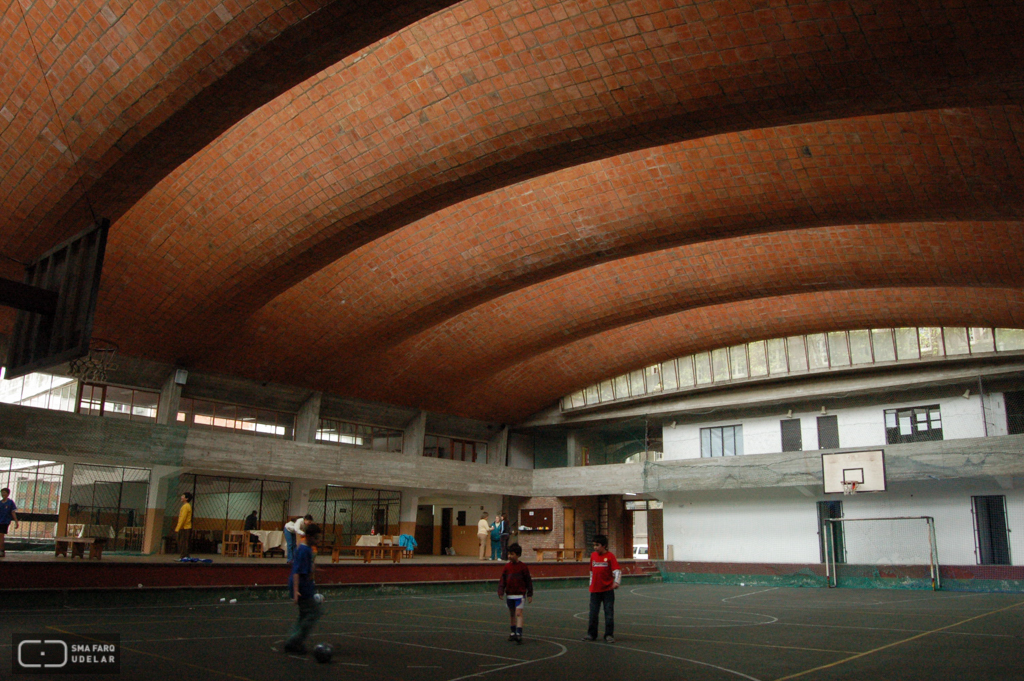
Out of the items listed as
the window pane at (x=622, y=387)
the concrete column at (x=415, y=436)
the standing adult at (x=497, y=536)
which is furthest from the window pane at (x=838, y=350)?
the concrete column at (x=415, y=436)

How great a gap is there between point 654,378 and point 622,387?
151 centimetres

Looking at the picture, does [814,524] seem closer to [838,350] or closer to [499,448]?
[838,350]

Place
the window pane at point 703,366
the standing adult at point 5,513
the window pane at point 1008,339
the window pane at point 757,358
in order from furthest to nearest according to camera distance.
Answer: the window pane at point 703,366, the window pane at point 757,358, the window pane at point 1008,339, the standing adult at point 5,513

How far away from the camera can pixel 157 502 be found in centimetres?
2414

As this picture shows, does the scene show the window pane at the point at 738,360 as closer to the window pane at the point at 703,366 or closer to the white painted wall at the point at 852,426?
A: the window pane at the point at 703,366

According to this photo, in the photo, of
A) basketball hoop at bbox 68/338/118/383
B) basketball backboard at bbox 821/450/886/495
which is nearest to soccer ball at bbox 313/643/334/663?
basketball hoop at bbox 68/338/118/383

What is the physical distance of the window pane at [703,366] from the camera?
30.8 metres

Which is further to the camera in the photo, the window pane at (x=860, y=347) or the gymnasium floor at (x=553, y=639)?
the window pane at (x=860, y=347)

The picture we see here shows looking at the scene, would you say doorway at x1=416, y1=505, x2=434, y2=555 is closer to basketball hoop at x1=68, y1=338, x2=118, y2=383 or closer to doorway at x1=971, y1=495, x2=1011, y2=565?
basketball hoop at x1=68, y1=338, x2=118, y2=383

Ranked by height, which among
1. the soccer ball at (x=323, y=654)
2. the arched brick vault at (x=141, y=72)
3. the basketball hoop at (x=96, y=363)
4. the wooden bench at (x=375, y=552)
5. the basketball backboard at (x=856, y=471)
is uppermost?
the arched brick vault at (x=141, y=72)

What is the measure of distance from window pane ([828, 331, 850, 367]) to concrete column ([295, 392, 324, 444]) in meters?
19.2

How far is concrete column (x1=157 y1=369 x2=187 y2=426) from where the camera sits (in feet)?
80.0

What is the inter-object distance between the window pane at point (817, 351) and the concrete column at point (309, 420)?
18.6 m

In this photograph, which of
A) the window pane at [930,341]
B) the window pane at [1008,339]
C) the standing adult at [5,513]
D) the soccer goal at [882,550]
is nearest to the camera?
the standing adult at [5,513]
